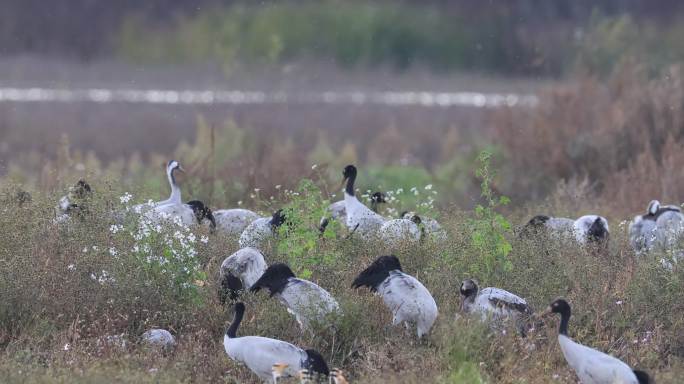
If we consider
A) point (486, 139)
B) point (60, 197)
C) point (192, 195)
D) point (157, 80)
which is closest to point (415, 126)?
point (486, 139)

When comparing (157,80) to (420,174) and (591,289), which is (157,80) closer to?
(420,174)

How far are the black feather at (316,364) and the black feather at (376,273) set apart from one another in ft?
3.49

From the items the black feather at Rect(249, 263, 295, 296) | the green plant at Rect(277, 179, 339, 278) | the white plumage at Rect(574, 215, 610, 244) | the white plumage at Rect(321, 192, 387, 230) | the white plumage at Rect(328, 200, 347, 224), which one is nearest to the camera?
the black feather at Rect(249, 263, 295, 296)

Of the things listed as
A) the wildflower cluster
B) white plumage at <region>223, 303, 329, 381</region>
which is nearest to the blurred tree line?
the wildflower cluster

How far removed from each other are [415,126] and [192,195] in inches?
376

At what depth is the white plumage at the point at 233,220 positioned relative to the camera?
11.0 meters

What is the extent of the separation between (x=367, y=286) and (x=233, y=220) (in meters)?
2.77

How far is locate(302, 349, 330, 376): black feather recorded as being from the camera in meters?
7.54

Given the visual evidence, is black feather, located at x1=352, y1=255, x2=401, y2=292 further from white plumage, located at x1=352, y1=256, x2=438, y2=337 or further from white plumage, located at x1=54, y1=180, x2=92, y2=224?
white plumage, located at x1=54, y1=180, x2=92, y2=224

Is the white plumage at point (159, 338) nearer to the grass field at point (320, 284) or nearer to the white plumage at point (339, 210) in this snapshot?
the grass field at point (320, 284)

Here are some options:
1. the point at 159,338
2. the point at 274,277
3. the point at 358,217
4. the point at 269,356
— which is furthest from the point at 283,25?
the point at 269,356

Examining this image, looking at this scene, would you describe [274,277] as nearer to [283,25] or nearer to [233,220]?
[233,220]

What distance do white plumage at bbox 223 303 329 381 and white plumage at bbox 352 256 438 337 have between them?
0.86 m

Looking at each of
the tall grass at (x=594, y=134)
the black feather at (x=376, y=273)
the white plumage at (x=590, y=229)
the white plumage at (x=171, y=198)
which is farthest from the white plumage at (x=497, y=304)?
the tall grass at (x=594, y=134)
